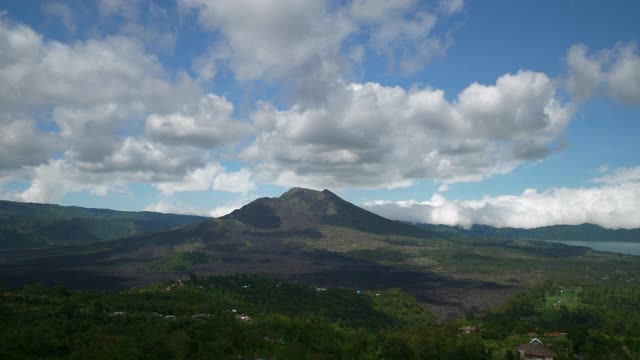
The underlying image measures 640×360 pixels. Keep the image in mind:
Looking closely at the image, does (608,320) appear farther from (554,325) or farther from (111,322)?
(111,322)

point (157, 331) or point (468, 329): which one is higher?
point (157, 331)

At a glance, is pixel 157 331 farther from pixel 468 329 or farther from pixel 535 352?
pixel 468 329

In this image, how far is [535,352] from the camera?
106 metres

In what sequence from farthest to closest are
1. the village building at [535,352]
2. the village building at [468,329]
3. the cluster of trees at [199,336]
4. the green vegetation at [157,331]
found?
the village building at [468,329] → the village building at [535,352] → the cluster of trees at [199,336] → the green vegetation at [157,331]

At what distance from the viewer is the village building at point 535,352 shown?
104 m

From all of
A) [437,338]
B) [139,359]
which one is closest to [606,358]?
[437,338]

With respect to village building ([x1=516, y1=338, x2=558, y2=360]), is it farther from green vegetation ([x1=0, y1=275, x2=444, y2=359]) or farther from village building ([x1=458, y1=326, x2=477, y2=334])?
green vegetation ([x1=0, y1=275, x2=444, y2=359])

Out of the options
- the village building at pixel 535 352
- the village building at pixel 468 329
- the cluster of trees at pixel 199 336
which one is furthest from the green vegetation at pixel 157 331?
the village building at pixel 468 329

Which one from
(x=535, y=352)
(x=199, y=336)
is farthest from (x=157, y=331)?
(x=535, y=352)

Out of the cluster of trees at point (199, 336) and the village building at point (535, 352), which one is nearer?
the cluster of trees at point (199, 336)

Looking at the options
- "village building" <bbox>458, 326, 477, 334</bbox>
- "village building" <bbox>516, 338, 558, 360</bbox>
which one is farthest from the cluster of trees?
"village building" <bbox>516, 338, 558, 360</bbox>

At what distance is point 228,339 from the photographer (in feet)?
333

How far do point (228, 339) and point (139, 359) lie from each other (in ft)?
78.9

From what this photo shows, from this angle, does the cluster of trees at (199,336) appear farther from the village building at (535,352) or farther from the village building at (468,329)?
the village building at (535,352)
